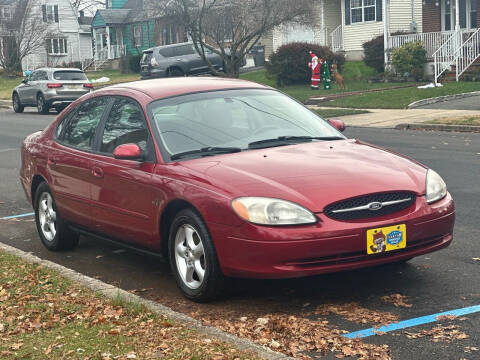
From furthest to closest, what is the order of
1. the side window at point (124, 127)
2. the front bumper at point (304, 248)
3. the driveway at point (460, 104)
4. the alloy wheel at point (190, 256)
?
the driveway at point (460, 104), the side window at point (124, 127), the alloy wheel at point (190, 256), the front bumper at point (304, 248)

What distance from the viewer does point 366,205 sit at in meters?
5.78

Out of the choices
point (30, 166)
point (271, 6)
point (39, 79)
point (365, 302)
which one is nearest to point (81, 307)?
point (365, 302)

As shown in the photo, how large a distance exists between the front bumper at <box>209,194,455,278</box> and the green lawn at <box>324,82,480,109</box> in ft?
64.3

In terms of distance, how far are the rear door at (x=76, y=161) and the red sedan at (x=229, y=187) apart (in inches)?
0.6

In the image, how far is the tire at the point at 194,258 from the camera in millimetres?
5906

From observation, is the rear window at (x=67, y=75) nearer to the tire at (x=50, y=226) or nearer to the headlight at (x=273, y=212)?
the tire at (x=50, y=226)

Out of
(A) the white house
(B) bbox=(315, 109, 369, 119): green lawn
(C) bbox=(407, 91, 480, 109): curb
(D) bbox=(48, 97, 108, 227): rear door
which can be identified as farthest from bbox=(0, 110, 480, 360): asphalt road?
(A) the white house

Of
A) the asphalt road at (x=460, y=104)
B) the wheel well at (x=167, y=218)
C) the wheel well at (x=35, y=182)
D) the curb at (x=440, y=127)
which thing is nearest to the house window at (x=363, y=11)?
the asphalt road at (x=460, y=104)

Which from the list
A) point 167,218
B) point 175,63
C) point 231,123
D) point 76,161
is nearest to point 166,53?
point 175,63

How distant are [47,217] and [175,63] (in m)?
30.0

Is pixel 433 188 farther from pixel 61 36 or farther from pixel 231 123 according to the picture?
pixel 61 36

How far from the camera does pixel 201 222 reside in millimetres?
5949

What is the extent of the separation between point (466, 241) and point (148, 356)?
391 centimetres

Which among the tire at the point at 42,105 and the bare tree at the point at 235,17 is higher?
the bare tree at the point at 235,17
